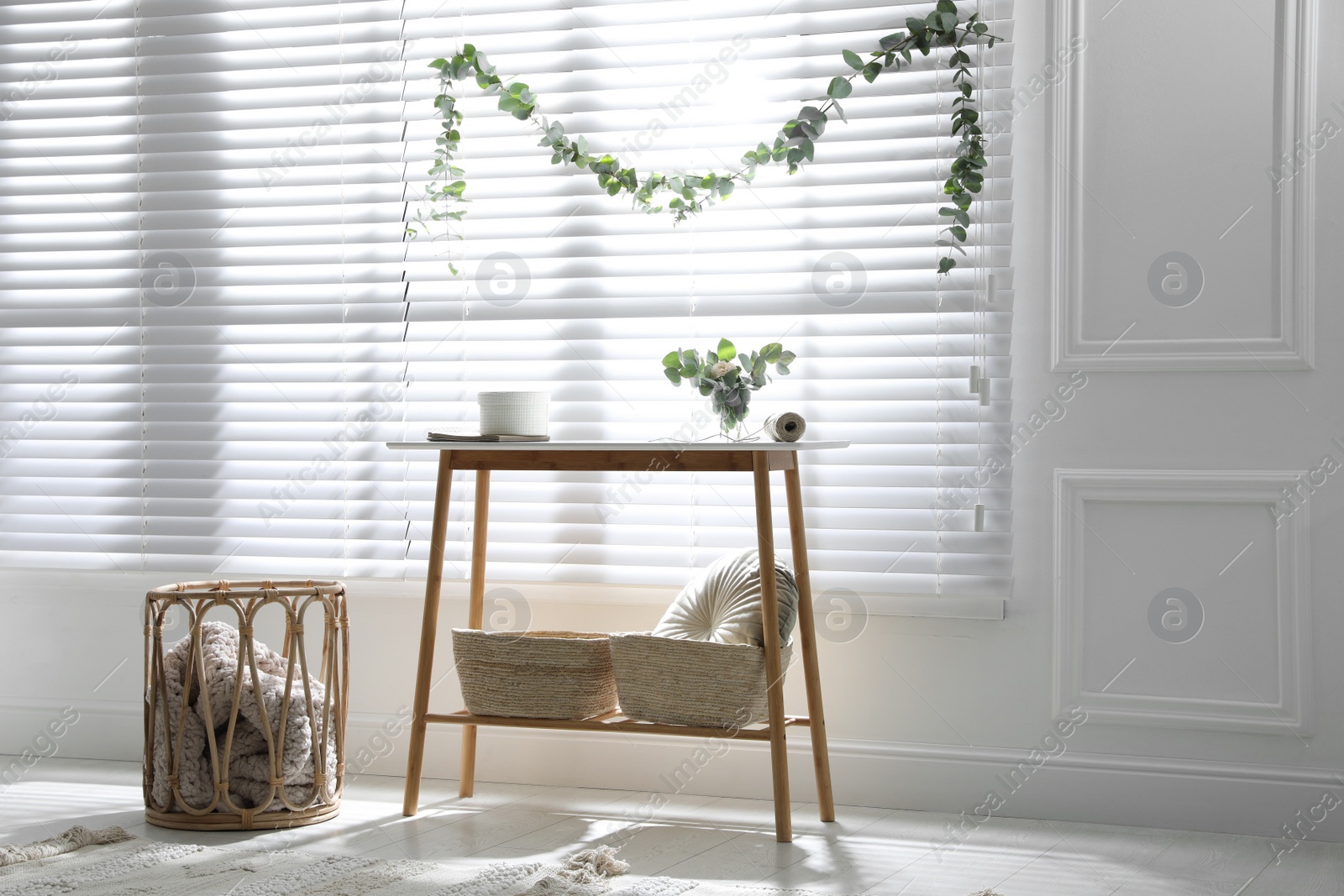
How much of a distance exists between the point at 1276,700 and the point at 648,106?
5.67 feet

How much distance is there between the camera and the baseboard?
2.26 meters

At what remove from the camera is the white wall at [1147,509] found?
7.39 feet

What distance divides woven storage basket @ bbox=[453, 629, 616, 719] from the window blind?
0.36m

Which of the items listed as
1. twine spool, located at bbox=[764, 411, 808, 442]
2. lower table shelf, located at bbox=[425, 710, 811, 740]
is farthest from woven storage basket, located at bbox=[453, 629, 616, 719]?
twine spool, located at bbox=[764, 411, 808, 442]

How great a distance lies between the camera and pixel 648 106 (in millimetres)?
2598

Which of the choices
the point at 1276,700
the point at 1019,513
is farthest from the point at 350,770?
the point at 1276,700

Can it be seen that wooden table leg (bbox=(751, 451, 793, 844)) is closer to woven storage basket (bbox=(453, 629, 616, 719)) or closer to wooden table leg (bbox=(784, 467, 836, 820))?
wooden table leg (bbox=(784, 467, 836, 820))

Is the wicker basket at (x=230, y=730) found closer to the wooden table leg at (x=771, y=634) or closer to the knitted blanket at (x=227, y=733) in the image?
the knitted blanket at (x=227, y=733)

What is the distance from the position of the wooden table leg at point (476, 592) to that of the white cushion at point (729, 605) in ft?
1.37

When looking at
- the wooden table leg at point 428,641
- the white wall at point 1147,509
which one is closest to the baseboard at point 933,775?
the white wall at point 1147,509

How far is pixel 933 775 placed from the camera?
7.99ft

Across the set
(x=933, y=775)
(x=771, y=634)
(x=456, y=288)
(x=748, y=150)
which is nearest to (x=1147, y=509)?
(x=933, y=775)

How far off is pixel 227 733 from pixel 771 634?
1.03m

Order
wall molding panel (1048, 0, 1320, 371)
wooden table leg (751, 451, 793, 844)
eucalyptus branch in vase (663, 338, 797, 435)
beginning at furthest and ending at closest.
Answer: eucalyptus branch in vase (663, 338, 797, 435)
wall molding panel (1048, 0, 1320, 371)
wooden table leg (751, 451, 793, 844)
